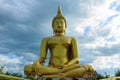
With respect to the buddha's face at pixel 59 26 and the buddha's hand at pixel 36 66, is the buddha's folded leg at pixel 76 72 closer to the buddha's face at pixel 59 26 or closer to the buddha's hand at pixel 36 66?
the buddha's hand at pixel 36 66

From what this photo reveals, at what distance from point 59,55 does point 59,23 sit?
49.6 inches

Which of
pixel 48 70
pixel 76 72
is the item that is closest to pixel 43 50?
pixel 48 70

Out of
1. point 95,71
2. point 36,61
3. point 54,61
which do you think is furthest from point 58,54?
point 95,71

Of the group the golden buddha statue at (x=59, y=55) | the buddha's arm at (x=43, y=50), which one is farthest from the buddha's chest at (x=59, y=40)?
the buddha's arm at (x=43, y=50)

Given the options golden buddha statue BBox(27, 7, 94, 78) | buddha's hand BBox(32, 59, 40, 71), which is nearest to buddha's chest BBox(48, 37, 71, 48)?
golden buddha statue BBox(27, 7, 94, 78)

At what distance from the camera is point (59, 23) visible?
10836 millimetres

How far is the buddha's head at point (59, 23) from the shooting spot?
425 inches

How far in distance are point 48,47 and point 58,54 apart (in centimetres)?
64

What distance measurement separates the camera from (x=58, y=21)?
10852mm

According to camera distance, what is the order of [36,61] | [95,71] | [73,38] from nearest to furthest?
[95,71]
[36,61]
[73,38]

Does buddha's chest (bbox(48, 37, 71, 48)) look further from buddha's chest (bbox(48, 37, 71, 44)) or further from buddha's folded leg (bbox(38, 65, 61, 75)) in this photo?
buddha's folded leg (bbox(38, 65, 61, 75))

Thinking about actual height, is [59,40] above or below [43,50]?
above

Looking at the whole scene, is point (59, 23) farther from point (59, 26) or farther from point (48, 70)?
point (48, 70)

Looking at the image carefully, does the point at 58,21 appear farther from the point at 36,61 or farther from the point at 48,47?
the point at 36,61
